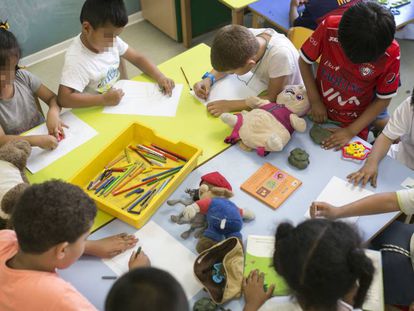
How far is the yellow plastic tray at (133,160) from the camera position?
4.39 ft

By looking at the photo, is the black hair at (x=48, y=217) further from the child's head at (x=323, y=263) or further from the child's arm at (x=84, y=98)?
the child's arm at (x=84, y=98)

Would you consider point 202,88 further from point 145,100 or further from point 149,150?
point 149,150

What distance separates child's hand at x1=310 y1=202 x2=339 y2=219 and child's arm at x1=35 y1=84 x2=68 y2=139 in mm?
996

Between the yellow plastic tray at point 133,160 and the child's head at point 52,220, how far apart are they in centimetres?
24

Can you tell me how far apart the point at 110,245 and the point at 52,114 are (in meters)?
0.70

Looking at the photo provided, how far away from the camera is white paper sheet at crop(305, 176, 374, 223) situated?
1.41 m

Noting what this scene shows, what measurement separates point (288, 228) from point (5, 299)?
769mm

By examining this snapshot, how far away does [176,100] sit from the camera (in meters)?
1.81

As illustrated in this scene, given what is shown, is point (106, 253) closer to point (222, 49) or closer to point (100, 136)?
point (100, 136)

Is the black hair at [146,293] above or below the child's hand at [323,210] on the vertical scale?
above

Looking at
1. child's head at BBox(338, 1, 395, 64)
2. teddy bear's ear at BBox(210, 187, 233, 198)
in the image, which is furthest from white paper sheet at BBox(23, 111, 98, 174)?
child's head at BBox(338, 1, 395, 64)

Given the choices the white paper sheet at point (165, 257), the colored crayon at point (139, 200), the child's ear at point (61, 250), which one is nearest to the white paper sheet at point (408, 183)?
the white paper sheet at point (165, 257)

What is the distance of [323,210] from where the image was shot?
136cm

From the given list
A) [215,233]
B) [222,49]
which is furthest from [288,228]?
[222,49]
